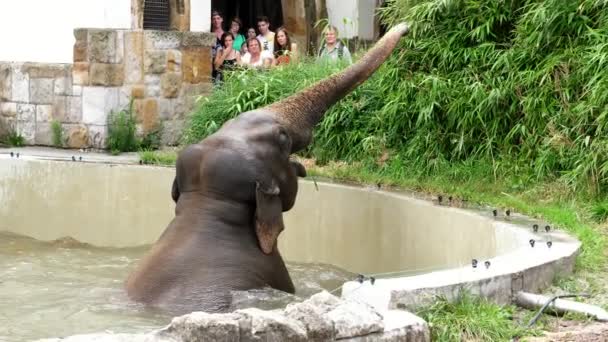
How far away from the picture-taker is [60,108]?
13156mm

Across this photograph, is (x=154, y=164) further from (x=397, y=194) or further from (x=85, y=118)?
(x=397, y=194)

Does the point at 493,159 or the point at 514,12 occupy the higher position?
the point at 514,12

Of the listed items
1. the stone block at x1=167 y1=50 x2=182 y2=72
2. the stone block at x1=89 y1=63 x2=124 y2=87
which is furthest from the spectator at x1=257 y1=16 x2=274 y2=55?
the stone block at x1=89 y1=63 x2=124 y2=87

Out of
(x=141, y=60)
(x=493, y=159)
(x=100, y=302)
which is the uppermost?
(x=141, y=60)

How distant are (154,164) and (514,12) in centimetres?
388

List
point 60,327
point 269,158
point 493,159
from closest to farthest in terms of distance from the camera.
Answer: point 60,327
point 269,158
point 493,159

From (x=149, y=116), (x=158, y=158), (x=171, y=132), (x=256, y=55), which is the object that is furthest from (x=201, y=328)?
(x=256, y=55)

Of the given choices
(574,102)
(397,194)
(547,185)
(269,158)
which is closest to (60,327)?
(269,158)

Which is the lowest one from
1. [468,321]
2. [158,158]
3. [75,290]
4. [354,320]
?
[75,290]

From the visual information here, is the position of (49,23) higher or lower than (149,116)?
higher

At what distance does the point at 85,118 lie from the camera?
13.0 metres

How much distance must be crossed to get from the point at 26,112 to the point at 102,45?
141 cm

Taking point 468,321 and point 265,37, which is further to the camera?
point 265,37

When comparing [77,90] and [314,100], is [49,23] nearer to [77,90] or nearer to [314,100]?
[77,90]
